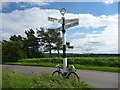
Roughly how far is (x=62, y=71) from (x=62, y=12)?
2.65 meters

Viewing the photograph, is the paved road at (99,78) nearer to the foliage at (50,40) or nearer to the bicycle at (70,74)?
the bicycle at (70,74)

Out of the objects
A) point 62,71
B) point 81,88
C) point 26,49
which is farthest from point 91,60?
point 26,49

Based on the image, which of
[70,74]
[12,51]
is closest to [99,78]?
[70,74]

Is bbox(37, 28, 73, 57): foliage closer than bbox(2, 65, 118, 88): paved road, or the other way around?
bbox(2, 65, 118, 88): paved road

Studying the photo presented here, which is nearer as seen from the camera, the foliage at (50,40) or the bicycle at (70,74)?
the bicycle at (70,74)

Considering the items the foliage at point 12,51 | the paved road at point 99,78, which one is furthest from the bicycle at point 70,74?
the foliage at point 12,51

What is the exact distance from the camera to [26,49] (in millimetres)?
39875

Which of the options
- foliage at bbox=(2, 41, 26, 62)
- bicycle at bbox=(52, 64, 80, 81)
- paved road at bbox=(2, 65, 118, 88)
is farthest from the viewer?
foliage at bbox=(2, 41, 26, 62)

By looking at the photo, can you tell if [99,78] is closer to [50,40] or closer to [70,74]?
[70,74]

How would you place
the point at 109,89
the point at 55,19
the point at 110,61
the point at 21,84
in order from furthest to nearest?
the point at 110,61, the point at 55,19, the point at 109,89, the point at 21,84

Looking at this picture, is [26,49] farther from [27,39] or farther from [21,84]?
[21,84]

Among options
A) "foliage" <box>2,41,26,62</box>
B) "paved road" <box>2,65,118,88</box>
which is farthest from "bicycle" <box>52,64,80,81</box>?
"foliage" <box>2,41,26,62</box>

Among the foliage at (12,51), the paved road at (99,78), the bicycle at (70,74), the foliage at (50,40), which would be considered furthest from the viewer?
the foliage at (50,40)

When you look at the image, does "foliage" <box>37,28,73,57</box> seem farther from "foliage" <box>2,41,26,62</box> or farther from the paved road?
the paved road
